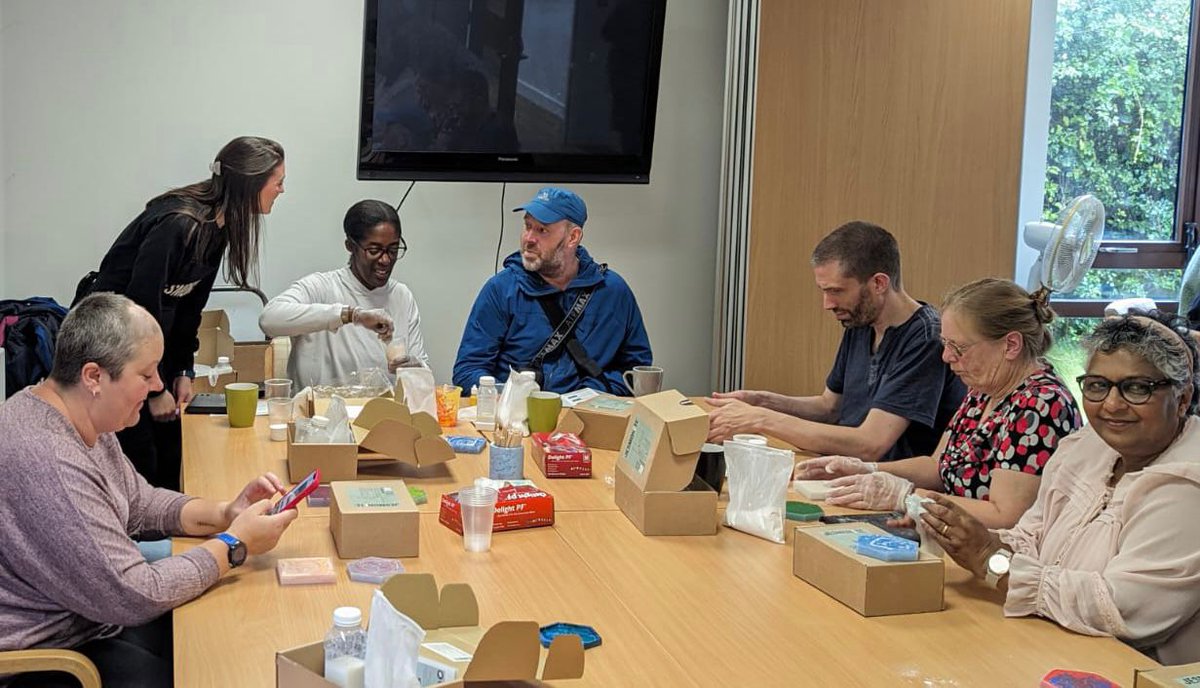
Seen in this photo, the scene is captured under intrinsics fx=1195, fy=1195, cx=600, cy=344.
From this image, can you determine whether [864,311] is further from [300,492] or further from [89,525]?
[89,525]

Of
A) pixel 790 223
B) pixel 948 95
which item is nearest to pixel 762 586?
pixel 790 223

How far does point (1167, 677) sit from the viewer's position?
1.67m

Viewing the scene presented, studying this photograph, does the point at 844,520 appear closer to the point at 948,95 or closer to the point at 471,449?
the point at 471,449

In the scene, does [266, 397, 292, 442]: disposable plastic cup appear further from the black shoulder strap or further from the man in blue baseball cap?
the black shoulder strap

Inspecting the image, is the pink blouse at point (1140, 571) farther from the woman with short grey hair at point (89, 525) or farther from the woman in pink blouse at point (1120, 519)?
the woman with short grey hair at point (89, 525)

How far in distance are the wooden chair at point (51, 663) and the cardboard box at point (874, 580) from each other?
1.29 meters

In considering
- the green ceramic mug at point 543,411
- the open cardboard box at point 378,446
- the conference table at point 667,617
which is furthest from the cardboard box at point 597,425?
the conference table at point 667,617

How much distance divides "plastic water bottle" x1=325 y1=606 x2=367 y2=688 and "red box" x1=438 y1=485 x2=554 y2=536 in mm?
903

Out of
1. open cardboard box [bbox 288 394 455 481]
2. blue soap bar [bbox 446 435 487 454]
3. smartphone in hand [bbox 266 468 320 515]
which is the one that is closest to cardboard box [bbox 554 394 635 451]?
blue soap bar [bbox 446 435 487 454]

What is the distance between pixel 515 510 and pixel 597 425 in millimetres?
811

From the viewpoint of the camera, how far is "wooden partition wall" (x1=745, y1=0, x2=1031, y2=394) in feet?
16.8

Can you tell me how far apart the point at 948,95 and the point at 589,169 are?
159cm

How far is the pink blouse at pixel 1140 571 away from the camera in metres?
2.05

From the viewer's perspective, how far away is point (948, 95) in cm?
517
